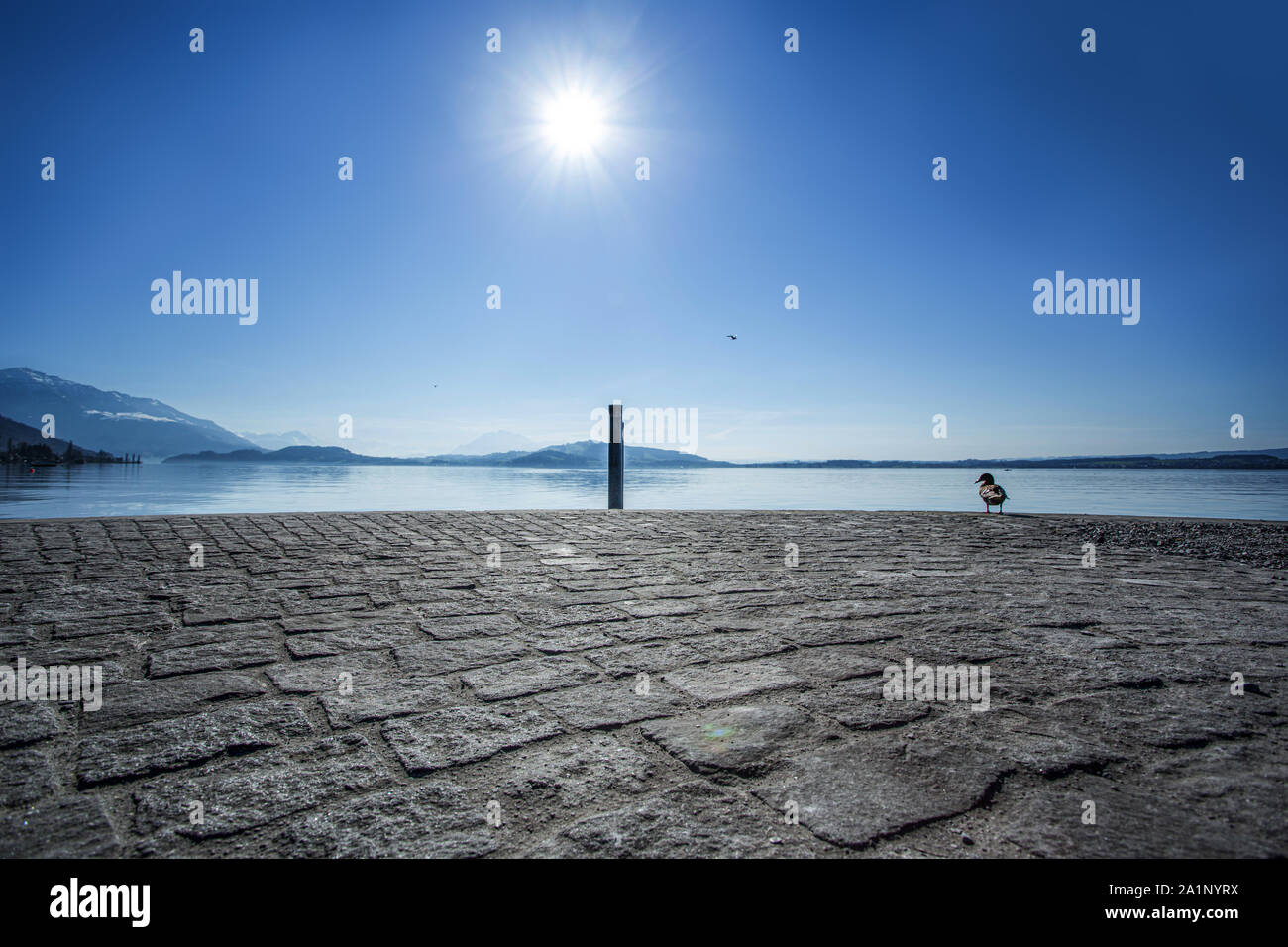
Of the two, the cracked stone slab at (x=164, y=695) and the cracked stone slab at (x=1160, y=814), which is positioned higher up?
the cracked stone slab at (x=164, y=695)

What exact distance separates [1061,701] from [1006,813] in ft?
3.05

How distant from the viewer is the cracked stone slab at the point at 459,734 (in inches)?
70.1

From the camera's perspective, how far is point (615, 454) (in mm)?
10289

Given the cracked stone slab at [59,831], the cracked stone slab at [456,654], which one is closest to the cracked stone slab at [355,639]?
the cracked stone slab at [456,654]

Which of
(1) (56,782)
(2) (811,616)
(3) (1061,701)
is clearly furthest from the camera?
(2) (811,616)

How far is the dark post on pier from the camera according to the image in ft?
33.2

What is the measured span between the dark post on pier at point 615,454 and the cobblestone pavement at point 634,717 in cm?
559

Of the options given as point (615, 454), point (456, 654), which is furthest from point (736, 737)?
point (615, 454)

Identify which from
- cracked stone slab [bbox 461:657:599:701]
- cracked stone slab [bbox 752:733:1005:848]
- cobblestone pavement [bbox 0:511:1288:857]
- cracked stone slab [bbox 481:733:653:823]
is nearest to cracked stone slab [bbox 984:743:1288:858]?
cobblestone pavement [bbox 0:511:1288:857]

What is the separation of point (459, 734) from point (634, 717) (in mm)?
578
